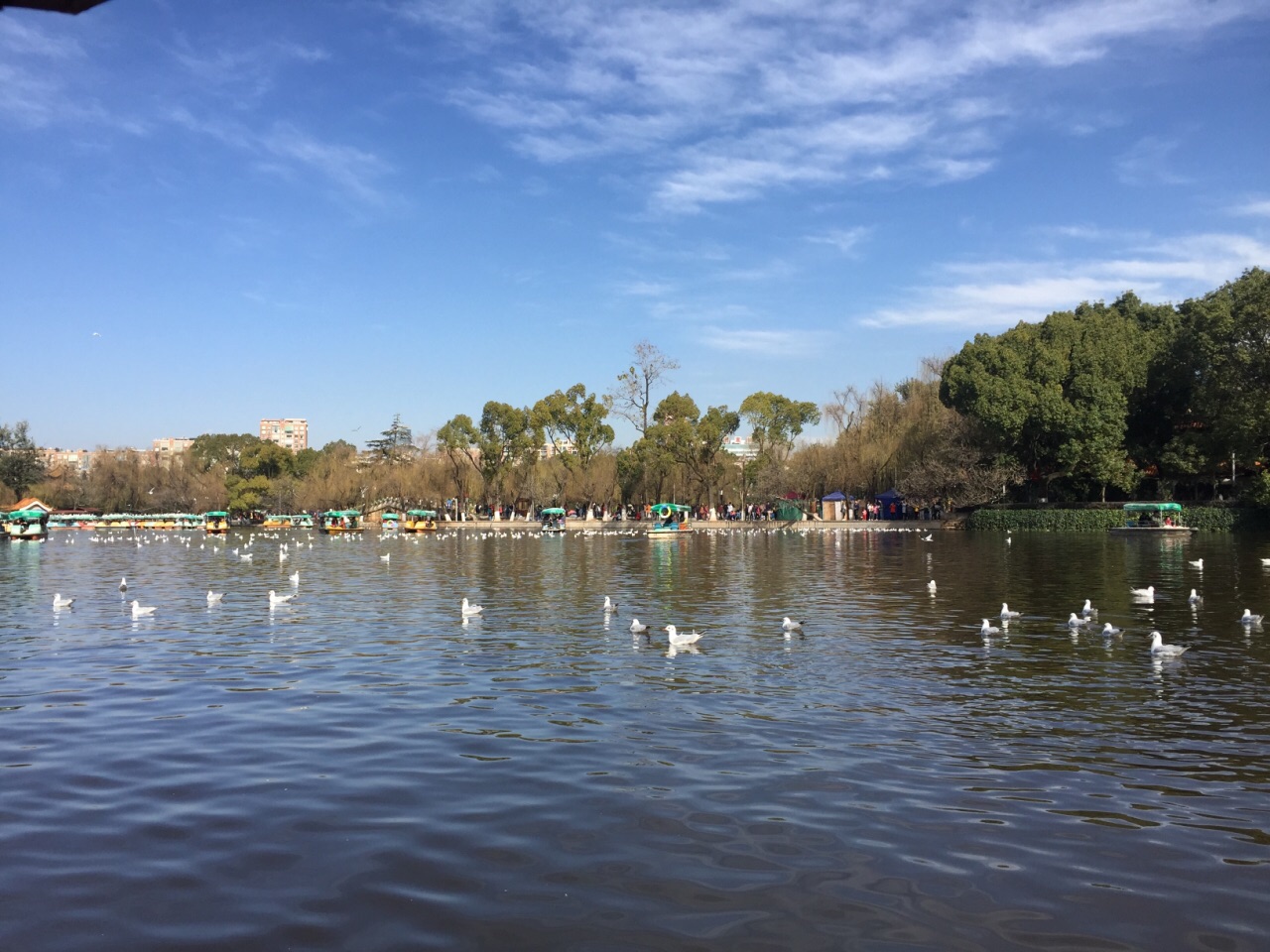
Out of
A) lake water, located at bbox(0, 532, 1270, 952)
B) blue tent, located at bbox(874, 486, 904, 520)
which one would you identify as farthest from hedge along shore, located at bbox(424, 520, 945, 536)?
lake water, located at bbox(0, 532, 1270, 952)

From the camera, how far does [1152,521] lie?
181ft

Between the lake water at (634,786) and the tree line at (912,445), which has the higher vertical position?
the tree line at (912,445)

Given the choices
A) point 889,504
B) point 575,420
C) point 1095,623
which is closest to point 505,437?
point 575,420

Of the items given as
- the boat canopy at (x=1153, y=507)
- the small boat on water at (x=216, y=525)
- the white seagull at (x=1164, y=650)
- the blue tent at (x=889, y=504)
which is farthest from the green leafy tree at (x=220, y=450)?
the white seagull at (x=1164, y=650)

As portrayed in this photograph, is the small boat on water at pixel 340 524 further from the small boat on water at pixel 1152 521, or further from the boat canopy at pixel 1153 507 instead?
the boat canopy at pixel 1153 507

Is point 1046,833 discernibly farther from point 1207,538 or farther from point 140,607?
point 1207,538

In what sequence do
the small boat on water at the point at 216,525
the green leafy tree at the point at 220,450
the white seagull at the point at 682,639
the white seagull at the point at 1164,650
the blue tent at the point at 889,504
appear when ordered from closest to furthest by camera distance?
the white seagull at the point at 1164,650
the white seagull at the point at 682,639
the blue tent at the point at 889,504
the small boat on water at the point at 216,525
the green leafy tree at the point at 220,450

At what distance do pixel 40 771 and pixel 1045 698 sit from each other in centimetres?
1108

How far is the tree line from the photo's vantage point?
5706 centimetres

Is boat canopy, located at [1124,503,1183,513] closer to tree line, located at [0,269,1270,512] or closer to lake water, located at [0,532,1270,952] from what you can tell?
tree line, located at [0,269,1270,512]

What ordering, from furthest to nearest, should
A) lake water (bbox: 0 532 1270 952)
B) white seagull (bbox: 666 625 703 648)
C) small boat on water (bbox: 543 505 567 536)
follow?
small boat on water (bbox: 543 505 567 536) → white seagull (bbox: 666 625 703 648) → lake water (bbox: 0 532 1270 952)

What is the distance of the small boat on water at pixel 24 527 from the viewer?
6631 centimetres

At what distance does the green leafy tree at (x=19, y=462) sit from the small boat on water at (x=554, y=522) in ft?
196

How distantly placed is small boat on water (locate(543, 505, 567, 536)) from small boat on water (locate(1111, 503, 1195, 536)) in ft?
117
